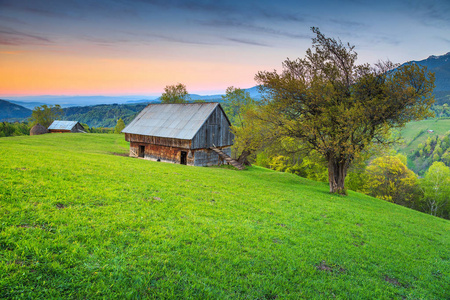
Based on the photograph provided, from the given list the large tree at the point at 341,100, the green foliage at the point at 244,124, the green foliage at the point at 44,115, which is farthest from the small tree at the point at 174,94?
the green foliage at the point at 44,115

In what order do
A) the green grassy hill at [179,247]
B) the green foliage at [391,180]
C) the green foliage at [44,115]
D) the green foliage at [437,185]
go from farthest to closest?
the green foliage at [44,115], the green foliage at [437,185], the green foliage at [391,180], the green grassy hill at [179,247]

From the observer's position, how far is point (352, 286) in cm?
745

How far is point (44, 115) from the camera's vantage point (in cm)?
12225

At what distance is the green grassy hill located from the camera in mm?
5504

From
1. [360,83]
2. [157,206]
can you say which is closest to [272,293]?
[157,206]

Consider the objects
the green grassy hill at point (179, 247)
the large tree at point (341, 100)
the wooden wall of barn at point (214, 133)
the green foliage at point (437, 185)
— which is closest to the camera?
the green grassy hill at point (179, 247)

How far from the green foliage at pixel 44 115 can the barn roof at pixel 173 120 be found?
366 ft

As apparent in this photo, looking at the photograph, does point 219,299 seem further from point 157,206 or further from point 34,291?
point 157,206

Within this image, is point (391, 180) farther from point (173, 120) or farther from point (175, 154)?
point (173, 120)

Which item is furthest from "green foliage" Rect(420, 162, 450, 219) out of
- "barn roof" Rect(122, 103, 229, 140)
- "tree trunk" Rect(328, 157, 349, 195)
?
"barn roof" Rect(122, 103, 229, 140)

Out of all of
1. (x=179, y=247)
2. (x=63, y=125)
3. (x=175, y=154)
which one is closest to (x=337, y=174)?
(x=179, y=247)

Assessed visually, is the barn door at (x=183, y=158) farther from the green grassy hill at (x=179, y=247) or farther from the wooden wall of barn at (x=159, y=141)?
the green grassy hill at (x=179, y=247)

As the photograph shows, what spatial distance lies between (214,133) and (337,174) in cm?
1912

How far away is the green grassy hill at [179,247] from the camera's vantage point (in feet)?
18.1
